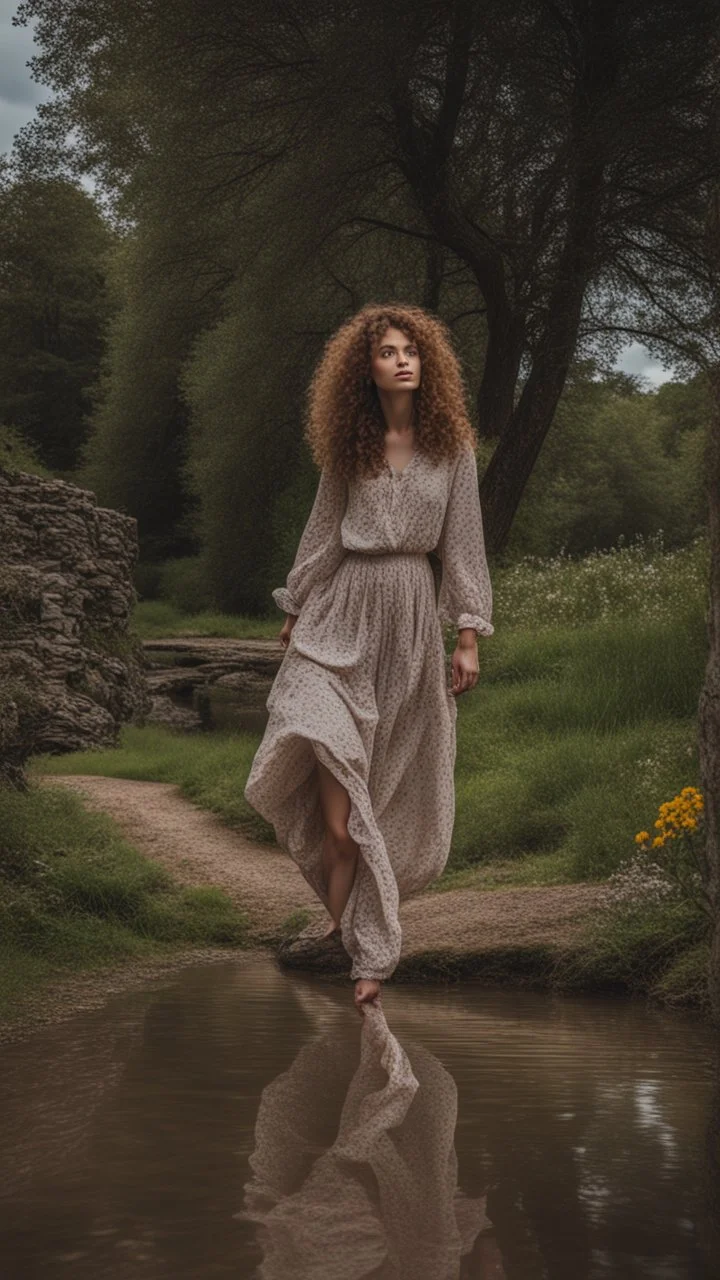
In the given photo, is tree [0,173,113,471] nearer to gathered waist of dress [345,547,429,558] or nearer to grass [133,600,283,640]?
grass [133,600,283,640]

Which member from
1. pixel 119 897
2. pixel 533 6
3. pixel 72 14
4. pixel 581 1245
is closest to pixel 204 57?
pixel 72 14

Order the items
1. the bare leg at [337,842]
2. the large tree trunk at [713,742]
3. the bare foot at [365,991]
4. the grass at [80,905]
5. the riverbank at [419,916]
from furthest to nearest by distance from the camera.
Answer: the grass at [80,905]
the riverbank at [419,916]
the bare leg at [337,842]
the bare foot at [365,991]
the large tree trunk at [713,742]

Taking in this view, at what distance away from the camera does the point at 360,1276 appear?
2.61 metres

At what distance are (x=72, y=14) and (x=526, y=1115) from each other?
58.0ft

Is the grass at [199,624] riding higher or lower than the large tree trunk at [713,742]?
lower

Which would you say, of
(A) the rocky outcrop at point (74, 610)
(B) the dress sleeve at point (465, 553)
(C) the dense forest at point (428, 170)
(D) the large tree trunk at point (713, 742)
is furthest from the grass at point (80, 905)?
(C) the dense forest at point (428, 170)

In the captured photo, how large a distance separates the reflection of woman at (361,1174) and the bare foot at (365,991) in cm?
56

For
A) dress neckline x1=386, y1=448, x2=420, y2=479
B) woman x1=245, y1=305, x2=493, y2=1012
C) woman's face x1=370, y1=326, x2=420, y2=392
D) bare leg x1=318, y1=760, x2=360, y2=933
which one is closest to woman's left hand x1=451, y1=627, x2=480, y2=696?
woman x1=245, y1=305, x2=493, y2=1012

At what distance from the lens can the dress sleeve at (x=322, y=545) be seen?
5781 millimetres

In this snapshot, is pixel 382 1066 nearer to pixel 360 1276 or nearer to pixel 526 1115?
pixel 526 1115

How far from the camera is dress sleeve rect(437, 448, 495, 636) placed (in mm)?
5734

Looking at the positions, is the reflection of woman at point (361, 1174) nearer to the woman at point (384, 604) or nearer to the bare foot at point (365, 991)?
the bare foot at point (365, 991)

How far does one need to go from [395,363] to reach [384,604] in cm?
86

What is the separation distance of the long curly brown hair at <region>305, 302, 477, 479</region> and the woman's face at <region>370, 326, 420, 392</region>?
1.4 inches
